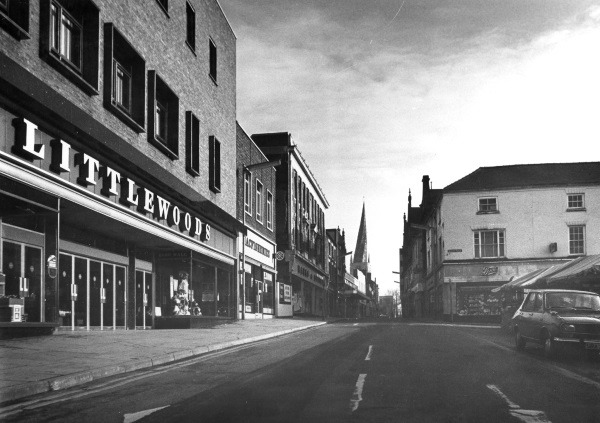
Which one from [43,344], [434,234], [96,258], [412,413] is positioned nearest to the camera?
[412,413]

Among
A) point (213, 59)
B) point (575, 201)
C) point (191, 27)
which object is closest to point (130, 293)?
point (191, 27)

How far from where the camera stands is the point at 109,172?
58.3ft

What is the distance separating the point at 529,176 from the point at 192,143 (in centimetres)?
3144

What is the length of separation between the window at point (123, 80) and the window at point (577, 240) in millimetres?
35874

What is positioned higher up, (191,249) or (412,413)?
(191,249)

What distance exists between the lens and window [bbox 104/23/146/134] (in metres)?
18.2

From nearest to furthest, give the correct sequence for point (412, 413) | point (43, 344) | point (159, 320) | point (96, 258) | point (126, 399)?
1. point (412, 413)
2. point (126, 399)
3. point (43, 344)
4. point (96, 258)
5. point (159, 320)

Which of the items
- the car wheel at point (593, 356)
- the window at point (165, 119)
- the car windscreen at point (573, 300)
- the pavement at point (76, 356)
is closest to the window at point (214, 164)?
the window at point (165, 119)

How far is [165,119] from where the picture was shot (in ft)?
80.2

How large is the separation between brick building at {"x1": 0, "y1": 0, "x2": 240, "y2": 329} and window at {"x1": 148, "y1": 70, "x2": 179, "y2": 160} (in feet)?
0.17

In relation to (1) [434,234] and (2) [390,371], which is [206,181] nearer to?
(2) [390,371]

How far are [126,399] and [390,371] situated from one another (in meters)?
4.82

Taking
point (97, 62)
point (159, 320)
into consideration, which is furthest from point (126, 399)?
point (159, 320)

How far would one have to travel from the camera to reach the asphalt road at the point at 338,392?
7.19 m
